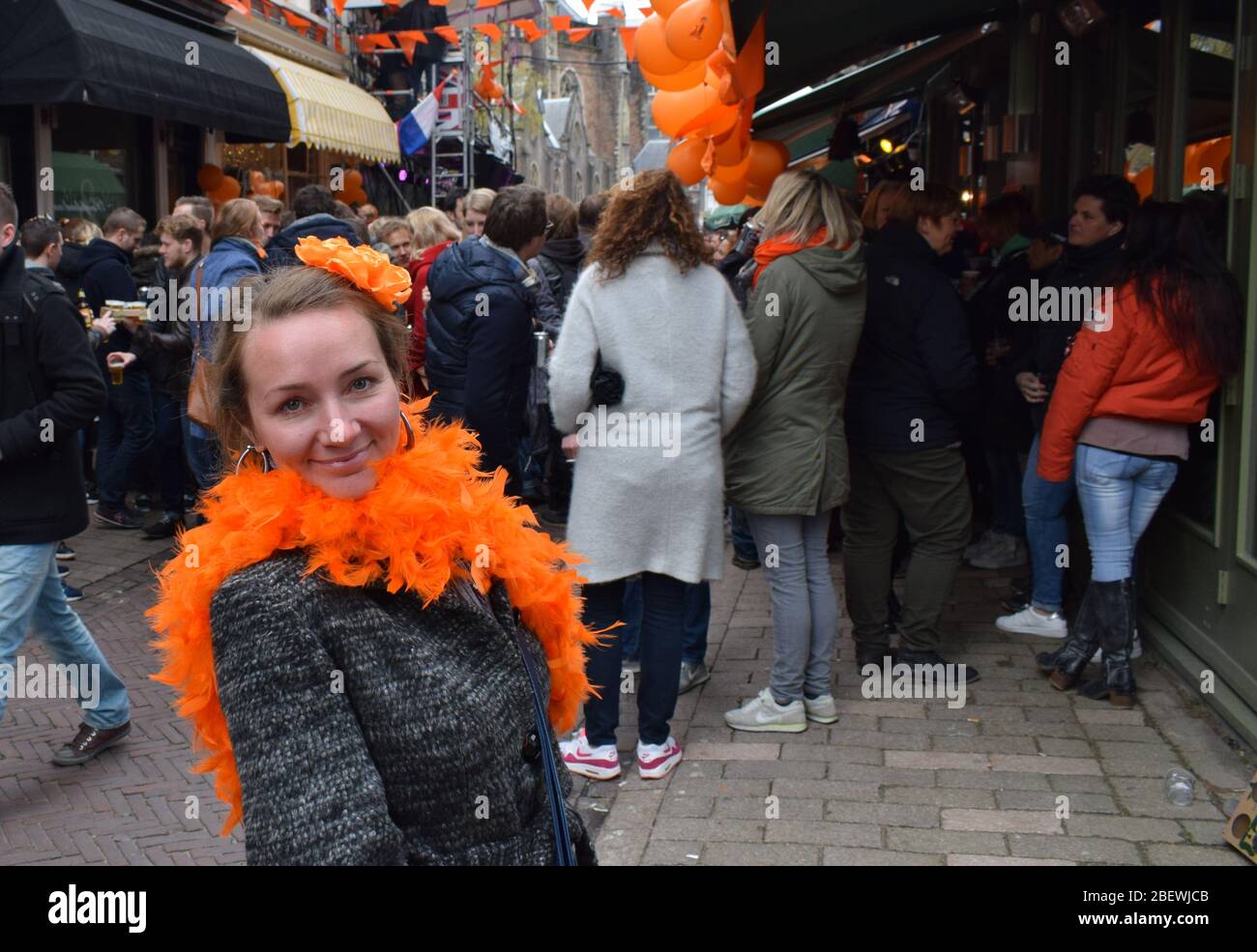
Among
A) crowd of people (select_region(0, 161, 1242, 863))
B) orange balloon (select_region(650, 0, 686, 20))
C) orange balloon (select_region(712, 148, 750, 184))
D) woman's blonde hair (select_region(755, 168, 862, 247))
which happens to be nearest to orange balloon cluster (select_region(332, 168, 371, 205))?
crowd of people (select_region(0, 161, 1242, 863))

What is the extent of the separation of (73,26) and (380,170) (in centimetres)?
1068

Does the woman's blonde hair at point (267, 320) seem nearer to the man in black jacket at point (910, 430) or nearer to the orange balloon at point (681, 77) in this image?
the man in black jacket at point (910, 430)

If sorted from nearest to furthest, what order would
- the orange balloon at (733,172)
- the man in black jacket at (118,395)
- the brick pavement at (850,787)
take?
the brick pavement at (850,787)
the orange balloon at (733,172)
the man in black jacket at (118,395)

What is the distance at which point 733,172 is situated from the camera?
7.29 meters

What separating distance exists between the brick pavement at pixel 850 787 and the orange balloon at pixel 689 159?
2961 millimetres

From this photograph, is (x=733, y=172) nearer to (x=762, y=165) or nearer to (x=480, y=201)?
(x=762, y=165)

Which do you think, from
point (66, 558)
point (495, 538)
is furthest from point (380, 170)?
point (495, 538)

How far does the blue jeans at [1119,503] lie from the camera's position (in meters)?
4.95

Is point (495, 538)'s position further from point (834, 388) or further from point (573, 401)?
point (834, 388)

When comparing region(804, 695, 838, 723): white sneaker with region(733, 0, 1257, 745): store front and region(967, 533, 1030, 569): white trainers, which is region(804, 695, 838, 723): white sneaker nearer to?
region(733, 0, 1257, 745): store front

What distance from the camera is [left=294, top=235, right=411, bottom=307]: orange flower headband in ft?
5.62

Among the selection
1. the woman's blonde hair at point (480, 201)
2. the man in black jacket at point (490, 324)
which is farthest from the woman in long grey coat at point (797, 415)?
the woman's blonde hair at point (480, 201)

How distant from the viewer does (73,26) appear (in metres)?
9.05
